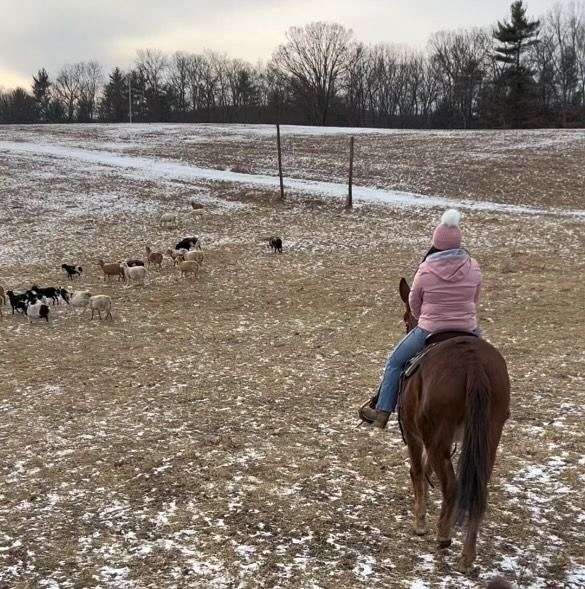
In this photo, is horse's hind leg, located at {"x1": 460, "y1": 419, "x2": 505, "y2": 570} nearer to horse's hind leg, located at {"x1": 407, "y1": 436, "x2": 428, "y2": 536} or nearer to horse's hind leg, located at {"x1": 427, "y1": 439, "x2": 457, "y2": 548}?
horse's hind leg, located at {"x1": 427, "y1": 439, "x2": 457, "y2": 548}

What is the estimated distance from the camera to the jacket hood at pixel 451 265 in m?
4.90

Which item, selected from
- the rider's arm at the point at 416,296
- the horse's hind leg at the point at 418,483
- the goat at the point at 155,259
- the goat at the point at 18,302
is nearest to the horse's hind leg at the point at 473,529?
the horse's hind leg at the point at 418,483

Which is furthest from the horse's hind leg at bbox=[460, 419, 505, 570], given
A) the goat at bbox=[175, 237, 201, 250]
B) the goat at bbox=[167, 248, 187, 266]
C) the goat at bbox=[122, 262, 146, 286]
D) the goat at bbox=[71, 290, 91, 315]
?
the goat at bbox=[175, 237, 201, 250]

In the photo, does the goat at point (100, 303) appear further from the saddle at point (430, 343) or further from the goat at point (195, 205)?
the goat at point (195, 205)

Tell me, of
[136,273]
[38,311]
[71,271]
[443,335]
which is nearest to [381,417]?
[443,335]

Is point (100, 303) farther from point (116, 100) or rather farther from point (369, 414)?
point (116, 100)

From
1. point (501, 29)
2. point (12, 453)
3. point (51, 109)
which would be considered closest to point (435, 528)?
point (12, 453)

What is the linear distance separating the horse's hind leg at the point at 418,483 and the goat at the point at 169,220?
2269 cm

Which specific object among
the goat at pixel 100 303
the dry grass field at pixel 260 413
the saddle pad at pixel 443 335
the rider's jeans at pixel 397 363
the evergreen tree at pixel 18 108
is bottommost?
the dry grass field at pixel 260 413

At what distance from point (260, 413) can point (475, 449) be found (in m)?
4.57

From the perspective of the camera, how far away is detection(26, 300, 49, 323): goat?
1453cm

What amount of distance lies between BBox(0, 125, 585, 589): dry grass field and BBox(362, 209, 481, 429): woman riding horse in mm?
1891

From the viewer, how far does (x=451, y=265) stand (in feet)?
16.1

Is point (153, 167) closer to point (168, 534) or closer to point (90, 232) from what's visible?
point (90, 232)
